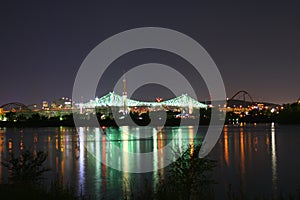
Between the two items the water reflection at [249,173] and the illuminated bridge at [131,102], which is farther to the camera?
the illuminated bridge at [131,102]

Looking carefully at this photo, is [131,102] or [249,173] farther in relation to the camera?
[131,102]

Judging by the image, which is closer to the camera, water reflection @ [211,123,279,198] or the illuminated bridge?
water reflection @ [211,123,279,198]

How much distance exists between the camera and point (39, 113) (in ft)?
268

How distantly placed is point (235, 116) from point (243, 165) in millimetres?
70713

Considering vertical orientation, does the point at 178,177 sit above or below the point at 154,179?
above

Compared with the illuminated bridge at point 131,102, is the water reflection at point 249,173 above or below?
below

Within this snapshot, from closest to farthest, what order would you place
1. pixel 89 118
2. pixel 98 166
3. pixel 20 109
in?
pixel 98 166 < pixel 89 118 < pixel 20 109

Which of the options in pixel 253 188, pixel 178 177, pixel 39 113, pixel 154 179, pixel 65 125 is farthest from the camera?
pixel 39 113

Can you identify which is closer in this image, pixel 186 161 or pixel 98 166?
pixel 186 161

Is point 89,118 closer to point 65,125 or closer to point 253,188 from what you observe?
point 65,125

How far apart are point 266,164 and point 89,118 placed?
62.6 meters

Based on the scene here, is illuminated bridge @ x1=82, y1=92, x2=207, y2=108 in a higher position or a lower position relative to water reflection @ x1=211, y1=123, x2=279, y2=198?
higher

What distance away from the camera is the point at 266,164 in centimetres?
1504

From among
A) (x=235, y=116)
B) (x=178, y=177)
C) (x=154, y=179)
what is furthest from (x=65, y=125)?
(x=178, y=177)
